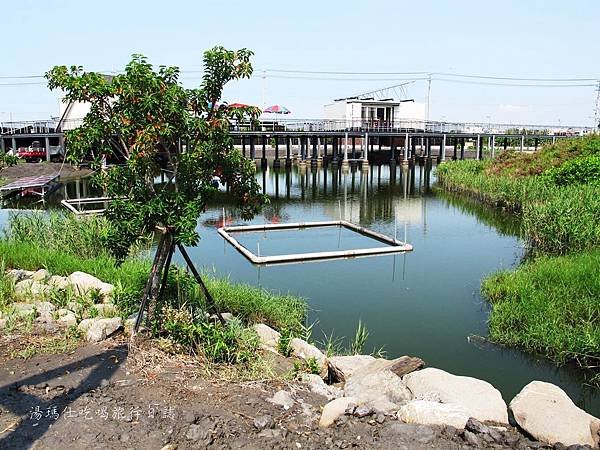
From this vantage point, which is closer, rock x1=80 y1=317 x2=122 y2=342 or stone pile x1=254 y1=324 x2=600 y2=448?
stone pile x1=254 y1=324 x2=600 y2=448

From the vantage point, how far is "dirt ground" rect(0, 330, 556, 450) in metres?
3.99

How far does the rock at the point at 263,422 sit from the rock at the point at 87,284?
381cm

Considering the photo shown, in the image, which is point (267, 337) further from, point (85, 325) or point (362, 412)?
point (362, 412)

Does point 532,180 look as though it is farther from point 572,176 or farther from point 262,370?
point 262,370

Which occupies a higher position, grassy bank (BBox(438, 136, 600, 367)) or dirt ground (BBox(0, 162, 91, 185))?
dirt ground (BBox(0, 162, 91, 185))

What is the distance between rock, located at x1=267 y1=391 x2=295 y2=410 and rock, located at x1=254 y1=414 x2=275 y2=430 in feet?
0.96

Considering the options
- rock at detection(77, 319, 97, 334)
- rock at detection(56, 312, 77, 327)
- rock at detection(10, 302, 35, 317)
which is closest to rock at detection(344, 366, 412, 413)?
rock at detection(77, 319, 97, 334)

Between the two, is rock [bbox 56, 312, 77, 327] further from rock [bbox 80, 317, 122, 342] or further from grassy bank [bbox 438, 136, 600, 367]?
grassy bank [bbox 438, 136, 600, 367]

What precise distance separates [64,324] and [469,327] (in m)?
6.01

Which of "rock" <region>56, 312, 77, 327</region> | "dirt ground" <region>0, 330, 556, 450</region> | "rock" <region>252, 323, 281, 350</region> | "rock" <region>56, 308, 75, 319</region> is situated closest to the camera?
"dirt ground" <region>0, 330, 556, 450</region>

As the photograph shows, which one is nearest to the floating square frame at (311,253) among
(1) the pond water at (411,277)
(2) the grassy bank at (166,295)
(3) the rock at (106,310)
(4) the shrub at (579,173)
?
(1) the pond water at (411,277)

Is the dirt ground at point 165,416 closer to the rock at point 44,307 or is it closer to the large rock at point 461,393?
the large rock at point 461,393

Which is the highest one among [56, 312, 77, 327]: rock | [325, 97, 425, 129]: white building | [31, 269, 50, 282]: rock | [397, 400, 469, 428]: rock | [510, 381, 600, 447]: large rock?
[325, 97, 425, 129]: white building

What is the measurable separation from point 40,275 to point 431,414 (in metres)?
6.52
